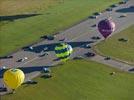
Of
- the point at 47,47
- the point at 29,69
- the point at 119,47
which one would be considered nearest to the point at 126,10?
the point at 119,47

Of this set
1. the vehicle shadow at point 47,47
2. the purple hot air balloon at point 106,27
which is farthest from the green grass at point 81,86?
the purple hot air balloon at point 106,27

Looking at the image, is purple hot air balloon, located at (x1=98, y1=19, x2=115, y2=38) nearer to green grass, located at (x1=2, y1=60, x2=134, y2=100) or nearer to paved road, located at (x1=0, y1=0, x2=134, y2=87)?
paved road, located at (x1=0, y1=0, x2=134, y2=87)

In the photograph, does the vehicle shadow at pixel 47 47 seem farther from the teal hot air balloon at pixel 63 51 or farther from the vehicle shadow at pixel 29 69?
the teal hot air balloon at pixel 63 51

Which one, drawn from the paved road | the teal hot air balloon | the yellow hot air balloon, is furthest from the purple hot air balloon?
the yellow hot air balloon

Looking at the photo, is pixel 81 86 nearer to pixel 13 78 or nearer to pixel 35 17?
pixel 13 78

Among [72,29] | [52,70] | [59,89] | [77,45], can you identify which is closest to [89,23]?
[72,29]
